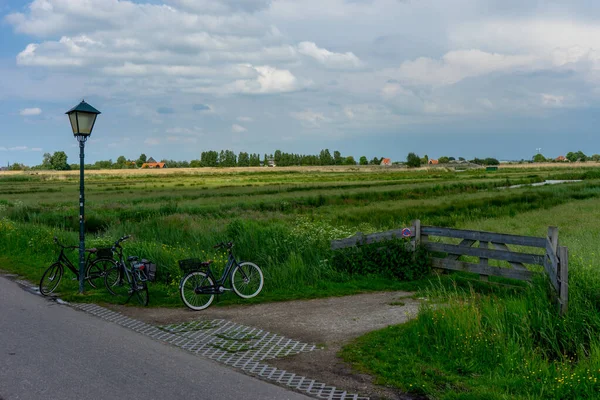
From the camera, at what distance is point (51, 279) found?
39.7 ft

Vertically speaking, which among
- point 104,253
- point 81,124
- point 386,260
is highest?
point 81,124

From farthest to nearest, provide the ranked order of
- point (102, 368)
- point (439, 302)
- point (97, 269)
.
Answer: point (97, 269)
point (439, 302)
point (102, 368)

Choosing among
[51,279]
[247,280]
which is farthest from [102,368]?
[51,279]

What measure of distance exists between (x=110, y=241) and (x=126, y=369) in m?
10.9

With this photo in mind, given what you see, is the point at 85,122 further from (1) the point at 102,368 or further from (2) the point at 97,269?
(1) the point at 102,368

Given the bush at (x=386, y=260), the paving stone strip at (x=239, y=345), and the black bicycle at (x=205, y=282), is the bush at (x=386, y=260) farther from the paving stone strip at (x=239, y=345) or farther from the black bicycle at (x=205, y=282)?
the paving stone strip at (x=239, y=345)

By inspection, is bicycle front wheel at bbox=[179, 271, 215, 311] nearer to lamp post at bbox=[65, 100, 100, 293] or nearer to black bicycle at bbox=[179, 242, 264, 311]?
black bicycle at bbox=[179, 242, 264, 311]

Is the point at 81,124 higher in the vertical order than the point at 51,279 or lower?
higher

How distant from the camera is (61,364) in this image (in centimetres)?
691

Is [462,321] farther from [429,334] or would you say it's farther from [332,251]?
[332,251]

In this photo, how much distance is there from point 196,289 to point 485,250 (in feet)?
19.9

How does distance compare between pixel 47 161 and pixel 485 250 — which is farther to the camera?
pixel 47 161

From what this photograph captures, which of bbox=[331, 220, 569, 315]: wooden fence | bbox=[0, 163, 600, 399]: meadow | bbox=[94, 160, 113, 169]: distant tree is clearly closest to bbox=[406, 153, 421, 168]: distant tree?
bbox=[94, 160, 113, 169]: distant tree

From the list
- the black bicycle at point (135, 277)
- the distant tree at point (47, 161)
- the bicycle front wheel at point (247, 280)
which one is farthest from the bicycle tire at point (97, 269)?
the distant tree at point (47, 161)
